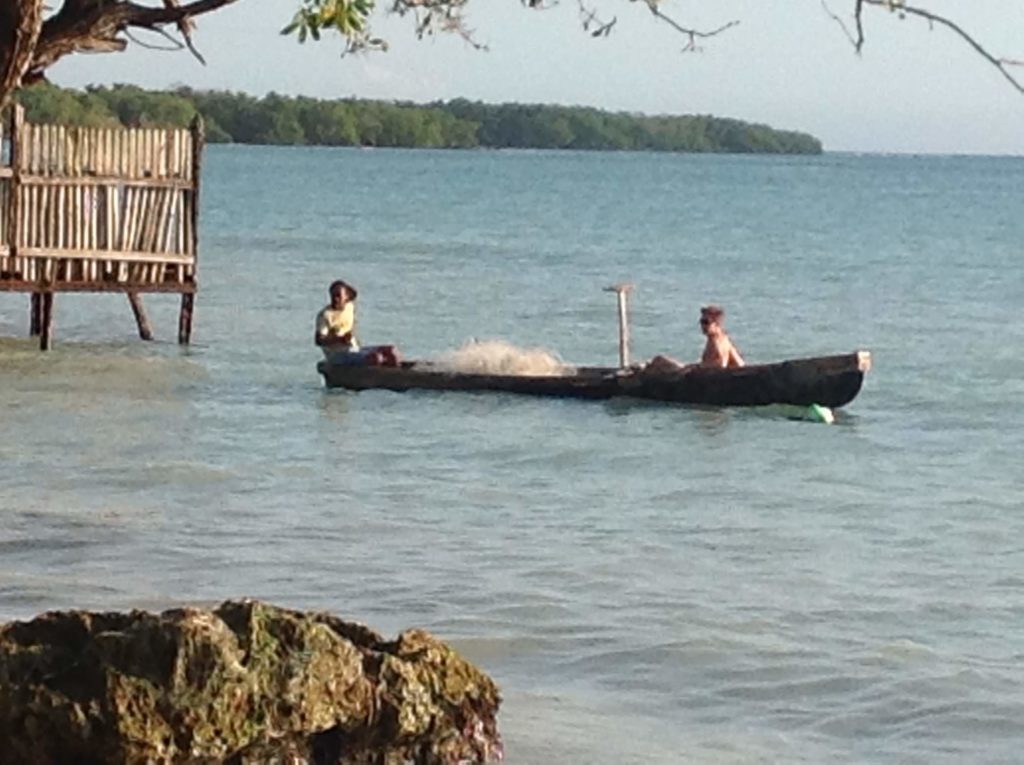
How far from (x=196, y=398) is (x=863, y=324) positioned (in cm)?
1573

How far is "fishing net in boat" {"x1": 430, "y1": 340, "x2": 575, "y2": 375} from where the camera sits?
21.9 meters

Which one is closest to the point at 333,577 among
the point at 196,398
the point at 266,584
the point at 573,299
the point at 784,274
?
the point at 266,584

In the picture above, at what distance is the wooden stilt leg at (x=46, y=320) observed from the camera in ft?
78.7

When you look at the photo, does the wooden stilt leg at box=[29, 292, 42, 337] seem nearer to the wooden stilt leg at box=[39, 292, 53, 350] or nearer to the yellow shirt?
the wooden stilt leg at box=[39, 292, 53, 350]

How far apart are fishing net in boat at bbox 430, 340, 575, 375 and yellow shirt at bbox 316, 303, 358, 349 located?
3.00 feet

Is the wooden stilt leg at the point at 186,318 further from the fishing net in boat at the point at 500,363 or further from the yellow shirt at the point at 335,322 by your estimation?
the fishing net in boat at the point at 500,363

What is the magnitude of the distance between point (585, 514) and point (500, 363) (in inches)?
251

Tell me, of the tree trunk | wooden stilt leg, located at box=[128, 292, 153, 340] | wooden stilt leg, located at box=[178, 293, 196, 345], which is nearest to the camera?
the tree trunk

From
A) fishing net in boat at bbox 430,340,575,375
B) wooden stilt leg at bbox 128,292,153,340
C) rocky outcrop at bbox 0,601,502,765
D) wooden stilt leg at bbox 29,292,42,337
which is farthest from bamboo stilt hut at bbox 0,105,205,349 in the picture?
rocky outcrop at bbox 0,601,502,765

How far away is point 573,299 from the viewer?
129 feet

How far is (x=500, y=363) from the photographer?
2200cm

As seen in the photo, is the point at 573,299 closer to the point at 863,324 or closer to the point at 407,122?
the point at 863,324

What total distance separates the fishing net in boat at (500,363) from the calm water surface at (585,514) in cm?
49

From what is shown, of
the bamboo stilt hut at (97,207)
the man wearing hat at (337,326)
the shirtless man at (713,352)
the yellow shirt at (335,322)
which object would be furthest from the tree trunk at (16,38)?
the bamboo stilt hut at (97,207)
